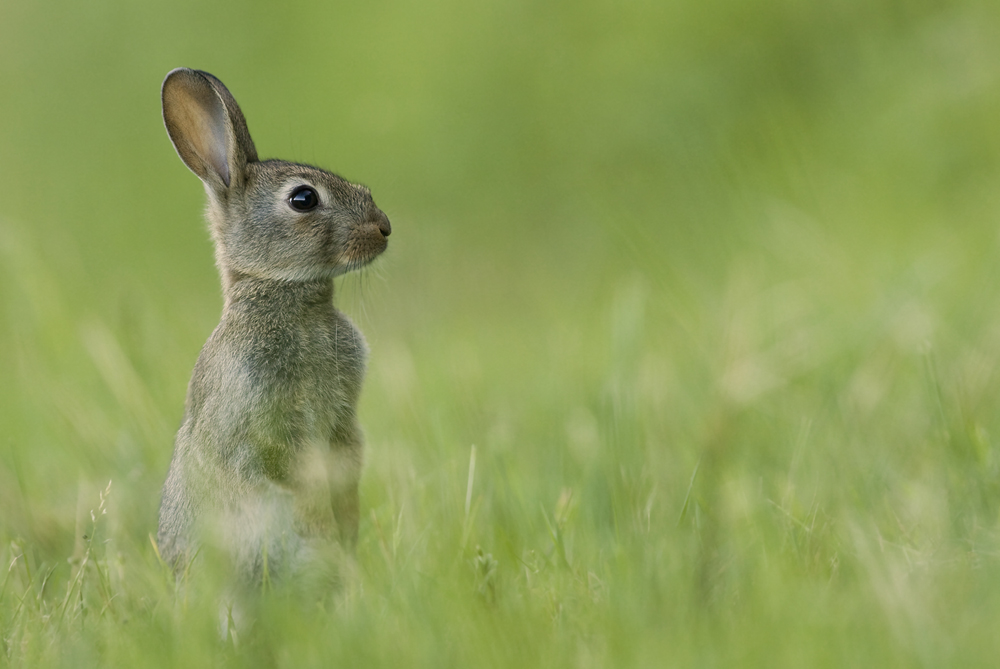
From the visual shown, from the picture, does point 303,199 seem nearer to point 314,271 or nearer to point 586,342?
point 314,271

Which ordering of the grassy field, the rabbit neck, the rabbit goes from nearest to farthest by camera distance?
1. the grassy field
2. the rabbit
3. the rabbit neck

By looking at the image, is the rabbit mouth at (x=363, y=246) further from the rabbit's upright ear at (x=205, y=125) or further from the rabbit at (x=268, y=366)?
the rabbit's upright ear at (x=205, y=125)

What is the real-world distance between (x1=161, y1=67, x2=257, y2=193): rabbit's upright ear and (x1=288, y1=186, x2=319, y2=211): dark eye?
27 centimetres

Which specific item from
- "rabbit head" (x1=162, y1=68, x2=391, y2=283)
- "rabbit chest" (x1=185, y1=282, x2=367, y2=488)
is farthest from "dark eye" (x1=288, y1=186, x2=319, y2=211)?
"rabbit chest" (x1=185, y1=282, x2=367, y2=488)

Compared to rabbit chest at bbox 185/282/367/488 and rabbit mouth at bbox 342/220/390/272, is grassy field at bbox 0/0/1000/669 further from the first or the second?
rabbit chest at bbox 185/282/367/488

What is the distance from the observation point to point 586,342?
24.4 ft

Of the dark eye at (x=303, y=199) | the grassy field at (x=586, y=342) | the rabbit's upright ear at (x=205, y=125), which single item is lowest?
the grassy field at (x=586, y=342)

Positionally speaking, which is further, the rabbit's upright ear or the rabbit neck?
the rabbit's upright ear

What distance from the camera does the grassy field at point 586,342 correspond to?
9.60ft

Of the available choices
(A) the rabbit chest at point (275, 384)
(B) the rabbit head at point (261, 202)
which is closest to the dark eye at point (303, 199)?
(B) the rabbit head at point (261, 202)

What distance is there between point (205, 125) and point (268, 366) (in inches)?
45.0

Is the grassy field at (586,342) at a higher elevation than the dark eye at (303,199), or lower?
lower

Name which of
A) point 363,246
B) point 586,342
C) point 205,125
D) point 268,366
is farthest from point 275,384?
point 586,342

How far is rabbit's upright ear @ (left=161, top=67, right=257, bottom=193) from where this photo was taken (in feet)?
14.4
